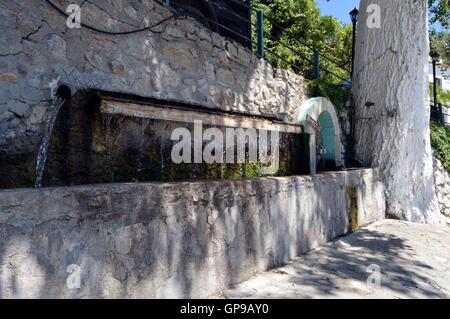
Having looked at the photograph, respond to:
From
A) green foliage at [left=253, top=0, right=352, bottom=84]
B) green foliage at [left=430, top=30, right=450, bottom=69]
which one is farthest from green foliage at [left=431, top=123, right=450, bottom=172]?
green foliage at [left=430, top=30, right=450, bottom=69]

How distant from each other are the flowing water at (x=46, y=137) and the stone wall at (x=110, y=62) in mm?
51

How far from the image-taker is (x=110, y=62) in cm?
359

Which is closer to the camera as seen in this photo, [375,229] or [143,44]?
[143,44]

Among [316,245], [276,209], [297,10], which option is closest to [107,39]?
[276,209]

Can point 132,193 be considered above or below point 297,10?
below

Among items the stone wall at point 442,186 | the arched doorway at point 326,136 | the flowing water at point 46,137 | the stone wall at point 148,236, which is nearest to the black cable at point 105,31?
the flowing water at point 46,137

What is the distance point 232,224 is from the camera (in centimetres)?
313

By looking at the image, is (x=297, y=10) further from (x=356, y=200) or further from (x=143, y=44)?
(x=143, y=44)

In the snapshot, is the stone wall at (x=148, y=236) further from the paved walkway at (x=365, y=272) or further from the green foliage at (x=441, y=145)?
the green foliage at (x=441, y=145)

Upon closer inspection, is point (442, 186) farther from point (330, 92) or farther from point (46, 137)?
point (46, 137)

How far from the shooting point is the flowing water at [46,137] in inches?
115

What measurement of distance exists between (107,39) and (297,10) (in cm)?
970

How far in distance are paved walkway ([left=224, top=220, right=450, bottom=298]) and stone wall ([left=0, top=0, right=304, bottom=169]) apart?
7.02ft

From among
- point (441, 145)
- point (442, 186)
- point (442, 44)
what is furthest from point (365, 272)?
point (442, 44)
